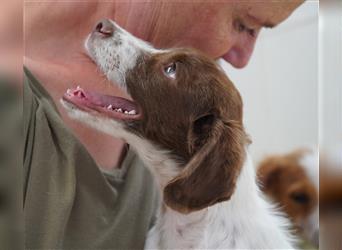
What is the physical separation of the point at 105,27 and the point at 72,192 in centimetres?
32

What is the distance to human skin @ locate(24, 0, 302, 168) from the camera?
1023 millimetres

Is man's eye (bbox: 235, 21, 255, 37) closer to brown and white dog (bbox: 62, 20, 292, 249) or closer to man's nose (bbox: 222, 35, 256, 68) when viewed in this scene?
man's nose (bbox: 222, 35, 256, 68)

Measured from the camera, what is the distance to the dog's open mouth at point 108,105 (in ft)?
3.22

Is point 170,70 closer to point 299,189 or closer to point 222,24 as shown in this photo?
point 222,24

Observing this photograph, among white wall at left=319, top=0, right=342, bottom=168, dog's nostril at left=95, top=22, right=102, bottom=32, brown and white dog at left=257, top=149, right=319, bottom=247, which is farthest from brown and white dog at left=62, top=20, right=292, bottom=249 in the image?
white wall at left=319, top=0, right=342, bottom=168

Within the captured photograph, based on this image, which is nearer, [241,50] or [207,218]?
[207,218]

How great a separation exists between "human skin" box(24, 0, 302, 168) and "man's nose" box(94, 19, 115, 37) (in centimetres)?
2

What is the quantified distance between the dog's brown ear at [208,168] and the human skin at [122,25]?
15cm

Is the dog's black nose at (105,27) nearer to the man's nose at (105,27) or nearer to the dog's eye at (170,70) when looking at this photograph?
the man's nose at (105,27)

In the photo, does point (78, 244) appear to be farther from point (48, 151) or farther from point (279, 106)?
point (279, 106)

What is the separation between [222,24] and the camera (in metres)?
1.11

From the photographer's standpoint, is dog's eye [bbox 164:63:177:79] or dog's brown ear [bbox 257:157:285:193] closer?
dog's eye [bbox 164:63:177:79]

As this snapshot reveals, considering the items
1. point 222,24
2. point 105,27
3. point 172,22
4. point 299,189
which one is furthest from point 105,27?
point 299,189

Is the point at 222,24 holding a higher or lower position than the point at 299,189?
higher
